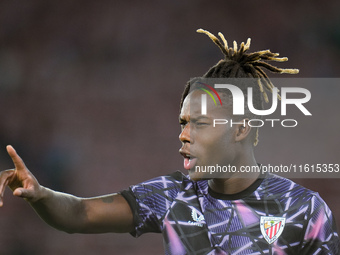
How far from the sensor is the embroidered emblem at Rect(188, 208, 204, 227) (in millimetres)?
2496

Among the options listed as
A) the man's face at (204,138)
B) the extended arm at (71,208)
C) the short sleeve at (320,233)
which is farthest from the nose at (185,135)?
the short sleeve at (320,233)

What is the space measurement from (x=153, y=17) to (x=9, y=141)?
1.97 metres

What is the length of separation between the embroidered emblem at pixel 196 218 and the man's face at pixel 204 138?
168 mm

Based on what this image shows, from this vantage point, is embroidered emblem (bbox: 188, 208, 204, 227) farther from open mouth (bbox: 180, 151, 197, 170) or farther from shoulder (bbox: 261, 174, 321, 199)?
shoulder (bbox: 261, 174, 321, 199)

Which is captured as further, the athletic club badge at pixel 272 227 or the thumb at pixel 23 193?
the athletic club badge at pixel 272 227

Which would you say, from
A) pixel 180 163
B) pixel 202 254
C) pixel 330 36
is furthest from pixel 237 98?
pixel 330 36

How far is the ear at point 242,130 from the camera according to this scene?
2.58 meters

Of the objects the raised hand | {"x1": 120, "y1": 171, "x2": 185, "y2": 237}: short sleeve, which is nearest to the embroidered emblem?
{"x1": 120, "y1": 171, "x2": 185, "y2": 237}: short sleeve

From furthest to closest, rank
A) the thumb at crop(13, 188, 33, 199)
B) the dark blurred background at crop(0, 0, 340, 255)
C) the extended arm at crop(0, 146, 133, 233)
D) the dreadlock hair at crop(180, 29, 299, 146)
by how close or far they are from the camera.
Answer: the dark blurred background at crop(0, 0, 340, 255) → the dreadlock hair at crop(180, 29, 299, 146) → the extended arm at crop(0, 146, 133, 233) → the thumb at crop(13, 188, 33, 199)

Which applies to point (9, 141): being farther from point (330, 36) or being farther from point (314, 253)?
point (314, 253)

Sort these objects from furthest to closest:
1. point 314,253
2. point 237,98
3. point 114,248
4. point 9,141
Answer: point 9,141
point 114,248
point 237,98
point 314,253

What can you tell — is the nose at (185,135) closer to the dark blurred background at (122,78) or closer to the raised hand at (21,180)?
the raised hand at (21,180)

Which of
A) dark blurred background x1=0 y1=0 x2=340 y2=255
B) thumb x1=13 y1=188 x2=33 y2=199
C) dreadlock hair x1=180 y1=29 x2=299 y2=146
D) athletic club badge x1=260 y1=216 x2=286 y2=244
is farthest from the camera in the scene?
dark blurred background x1=0 y1=0 x2=340 y2=255

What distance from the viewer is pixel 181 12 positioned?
19.2ft
